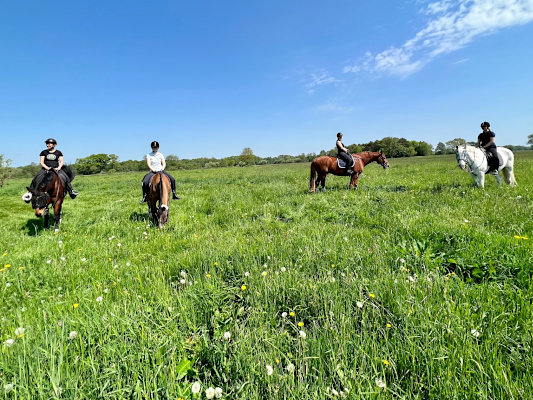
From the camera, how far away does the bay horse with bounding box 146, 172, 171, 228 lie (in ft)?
23.4

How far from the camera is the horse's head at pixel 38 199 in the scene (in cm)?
720

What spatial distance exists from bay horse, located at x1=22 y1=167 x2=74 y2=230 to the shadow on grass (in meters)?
0.40

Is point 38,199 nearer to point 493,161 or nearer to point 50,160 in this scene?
point 50,160

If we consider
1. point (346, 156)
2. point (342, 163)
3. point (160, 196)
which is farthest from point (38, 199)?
point (346, 156)

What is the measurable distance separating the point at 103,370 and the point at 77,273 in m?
2.93

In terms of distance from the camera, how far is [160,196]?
7.50 m

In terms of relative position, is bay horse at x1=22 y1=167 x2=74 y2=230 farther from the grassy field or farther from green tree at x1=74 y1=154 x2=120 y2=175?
green tree at x1=74 y1=154 x2=120 y2=175

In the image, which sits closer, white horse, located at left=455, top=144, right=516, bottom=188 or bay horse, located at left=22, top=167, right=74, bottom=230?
bay horse, located at left=22, top=167, right=74, bottom=230

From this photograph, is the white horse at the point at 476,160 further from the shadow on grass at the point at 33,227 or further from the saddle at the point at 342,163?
the shadow on grass at the point at 33,227

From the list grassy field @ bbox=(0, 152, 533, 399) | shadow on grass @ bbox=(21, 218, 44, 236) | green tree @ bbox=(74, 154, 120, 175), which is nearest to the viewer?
grassy field @ bbox=(0, 152, 533, 399)

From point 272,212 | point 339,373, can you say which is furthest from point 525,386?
point 272,212

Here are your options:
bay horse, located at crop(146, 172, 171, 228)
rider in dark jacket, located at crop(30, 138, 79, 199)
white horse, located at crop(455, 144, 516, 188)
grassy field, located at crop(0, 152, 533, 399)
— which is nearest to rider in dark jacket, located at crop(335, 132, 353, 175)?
white horse, located at crop(455, 144, 516, 188)

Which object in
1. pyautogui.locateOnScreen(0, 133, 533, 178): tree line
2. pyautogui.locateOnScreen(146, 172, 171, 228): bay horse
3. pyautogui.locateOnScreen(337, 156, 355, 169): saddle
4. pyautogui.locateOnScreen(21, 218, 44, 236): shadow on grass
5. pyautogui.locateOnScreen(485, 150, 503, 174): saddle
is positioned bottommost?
pyautogui.locateOnScreen(21, 218, 44, 236): shadow on grass

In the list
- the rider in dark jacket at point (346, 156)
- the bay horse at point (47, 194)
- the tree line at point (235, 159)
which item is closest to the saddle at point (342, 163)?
the rider in dark jacket at point (346, 156)
